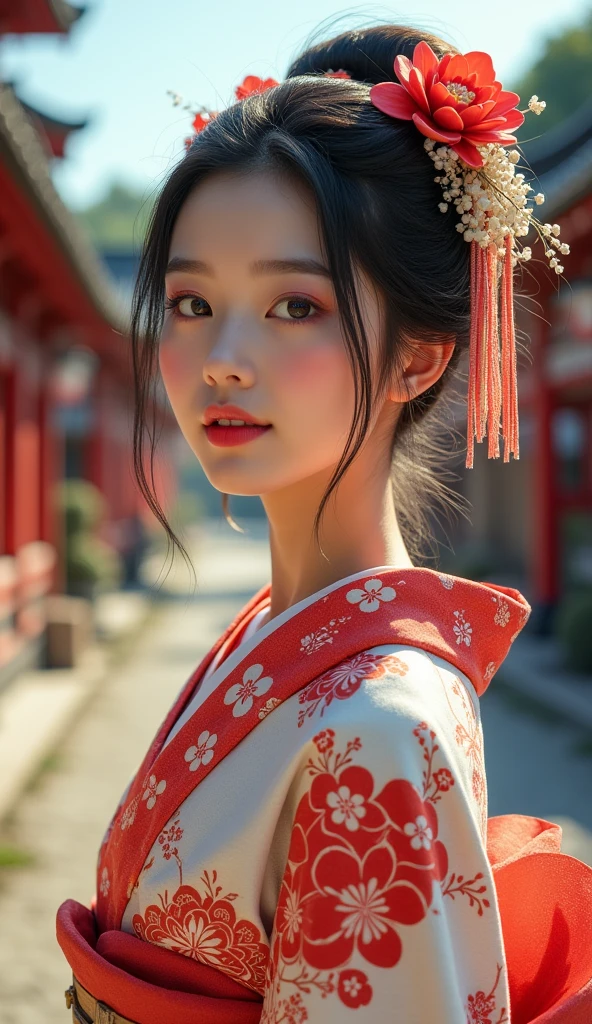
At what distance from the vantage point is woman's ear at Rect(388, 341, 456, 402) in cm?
127

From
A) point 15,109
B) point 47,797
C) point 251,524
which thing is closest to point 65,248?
point 15,109

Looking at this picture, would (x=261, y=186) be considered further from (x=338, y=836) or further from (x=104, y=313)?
(x=104, y=313)

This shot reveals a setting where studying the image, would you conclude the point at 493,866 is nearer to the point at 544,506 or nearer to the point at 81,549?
the point at 544,506

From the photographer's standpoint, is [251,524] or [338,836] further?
[251,524]

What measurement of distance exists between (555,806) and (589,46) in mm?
35979

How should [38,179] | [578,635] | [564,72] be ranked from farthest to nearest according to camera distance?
[564,72], [578,635], [38,179]

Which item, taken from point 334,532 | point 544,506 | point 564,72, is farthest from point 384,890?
point 564,72

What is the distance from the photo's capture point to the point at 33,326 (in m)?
9.67

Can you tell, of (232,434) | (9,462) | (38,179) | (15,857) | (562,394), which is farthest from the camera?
(562,394)

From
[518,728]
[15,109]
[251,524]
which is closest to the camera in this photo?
[15,109]

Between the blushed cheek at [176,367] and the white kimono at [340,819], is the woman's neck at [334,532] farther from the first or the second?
the blushed cheek at [176,367]

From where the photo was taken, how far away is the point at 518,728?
280 inches

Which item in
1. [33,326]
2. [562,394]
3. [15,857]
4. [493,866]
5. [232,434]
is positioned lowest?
[15,857]

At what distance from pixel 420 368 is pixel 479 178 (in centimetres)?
25
